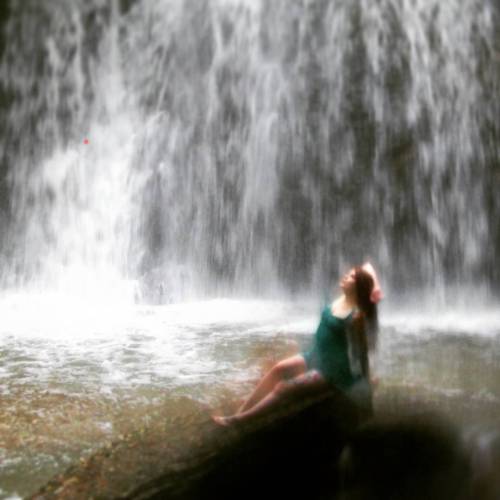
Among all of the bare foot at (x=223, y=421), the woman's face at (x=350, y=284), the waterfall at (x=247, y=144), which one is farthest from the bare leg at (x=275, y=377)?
the waterfall at (x=247, y=144)

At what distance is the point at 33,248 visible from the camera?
16.0 meters

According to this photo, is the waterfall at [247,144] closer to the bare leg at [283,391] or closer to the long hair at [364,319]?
the long hair at [364,319]

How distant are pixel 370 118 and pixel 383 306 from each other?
4054 mm

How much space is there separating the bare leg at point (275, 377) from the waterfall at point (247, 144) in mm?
8107

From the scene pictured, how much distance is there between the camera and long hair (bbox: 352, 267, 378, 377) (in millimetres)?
3127

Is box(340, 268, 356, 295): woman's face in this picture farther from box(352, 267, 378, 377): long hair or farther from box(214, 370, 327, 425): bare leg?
box(214, 370, 327, 425): bare leg

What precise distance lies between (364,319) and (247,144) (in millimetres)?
9746

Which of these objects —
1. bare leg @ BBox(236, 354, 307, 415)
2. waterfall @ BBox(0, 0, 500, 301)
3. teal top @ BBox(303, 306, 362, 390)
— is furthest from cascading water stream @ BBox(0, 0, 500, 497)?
teal top @ BBox(303, 306, 362, 390)

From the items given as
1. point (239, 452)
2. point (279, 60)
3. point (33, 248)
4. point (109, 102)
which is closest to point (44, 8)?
point (109, 102)

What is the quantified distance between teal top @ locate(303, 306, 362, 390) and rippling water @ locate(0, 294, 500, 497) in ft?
3.03

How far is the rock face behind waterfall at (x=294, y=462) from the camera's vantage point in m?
2.47

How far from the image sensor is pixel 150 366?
17.0ft

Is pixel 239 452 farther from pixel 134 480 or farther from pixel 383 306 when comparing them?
pixel 383 306

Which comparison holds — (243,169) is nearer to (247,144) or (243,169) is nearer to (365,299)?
(247,144)
